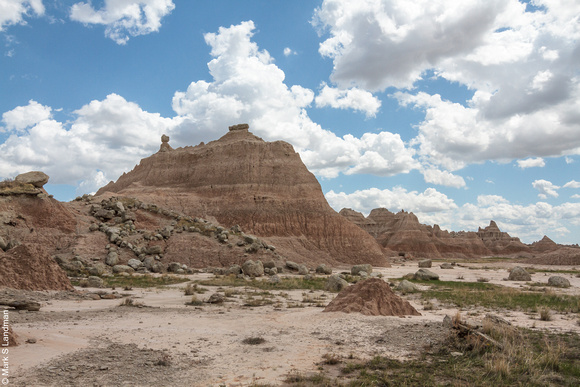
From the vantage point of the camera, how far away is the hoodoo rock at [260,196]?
54.5 m

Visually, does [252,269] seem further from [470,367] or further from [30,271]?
[470,367]

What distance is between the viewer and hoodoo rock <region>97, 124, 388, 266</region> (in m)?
54.5

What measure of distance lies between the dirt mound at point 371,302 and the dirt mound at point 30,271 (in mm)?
12302

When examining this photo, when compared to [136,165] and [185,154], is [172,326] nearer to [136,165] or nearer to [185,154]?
[185,154]

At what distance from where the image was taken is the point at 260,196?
190ft

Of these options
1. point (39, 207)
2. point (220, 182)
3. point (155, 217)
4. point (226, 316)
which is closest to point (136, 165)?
point (220, 182)

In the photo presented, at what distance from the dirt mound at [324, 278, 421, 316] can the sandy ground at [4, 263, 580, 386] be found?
1.61 feet

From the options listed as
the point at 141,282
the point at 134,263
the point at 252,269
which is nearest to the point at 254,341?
the point at 141,282

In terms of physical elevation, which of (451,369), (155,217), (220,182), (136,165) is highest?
(136,165)

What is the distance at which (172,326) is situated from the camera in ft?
37.4

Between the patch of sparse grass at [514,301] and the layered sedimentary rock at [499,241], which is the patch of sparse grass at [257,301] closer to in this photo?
the patch of sparse grass at [514,301]

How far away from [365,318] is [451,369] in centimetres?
427

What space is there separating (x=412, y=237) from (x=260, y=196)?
74.7 m

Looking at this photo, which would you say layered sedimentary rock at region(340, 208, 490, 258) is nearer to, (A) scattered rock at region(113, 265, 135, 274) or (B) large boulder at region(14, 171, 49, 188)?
(A) scattered rock at region(113, 265, 135, 274)
